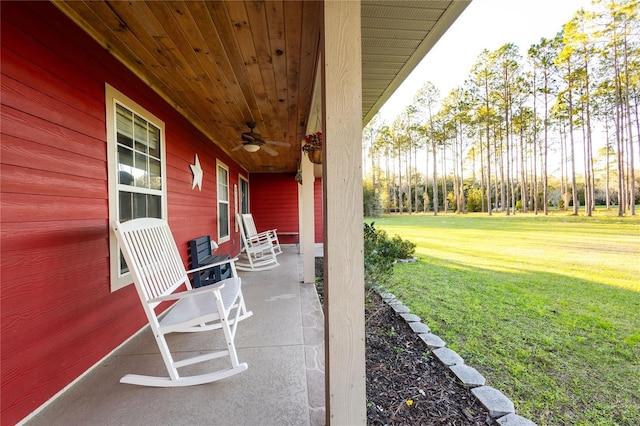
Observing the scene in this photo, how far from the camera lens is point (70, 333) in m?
1.51

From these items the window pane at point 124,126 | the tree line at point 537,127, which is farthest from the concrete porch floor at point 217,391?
the tree line at point 537,127

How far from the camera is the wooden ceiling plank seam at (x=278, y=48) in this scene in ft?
4.92

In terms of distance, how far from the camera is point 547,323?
2562 mm

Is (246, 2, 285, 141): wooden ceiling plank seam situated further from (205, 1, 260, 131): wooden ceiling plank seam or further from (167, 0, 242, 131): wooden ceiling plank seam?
(167, 0, 242, 131): wooden ceiling plank seam

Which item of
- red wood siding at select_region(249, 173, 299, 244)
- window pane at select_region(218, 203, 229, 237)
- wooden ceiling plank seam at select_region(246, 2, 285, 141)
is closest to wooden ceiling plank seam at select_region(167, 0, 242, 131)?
wooden ceiling plank seam at select_region(246, 2, 285, 141)

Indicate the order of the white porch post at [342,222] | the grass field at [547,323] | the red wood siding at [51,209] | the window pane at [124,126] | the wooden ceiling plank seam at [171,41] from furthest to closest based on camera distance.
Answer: the window pane at [124,126], the grass field at [547,323], the wooden ceiling plank seam at [171,41], the red wood siding at [51,209], the white porch post at [342,222]

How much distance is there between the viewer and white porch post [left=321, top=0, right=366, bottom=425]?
3.41ft

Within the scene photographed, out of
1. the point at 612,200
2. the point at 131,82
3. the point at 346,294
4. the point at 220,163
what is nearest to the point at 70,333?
the point at 346,294

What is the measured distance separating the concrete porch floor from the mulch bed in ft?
1.16

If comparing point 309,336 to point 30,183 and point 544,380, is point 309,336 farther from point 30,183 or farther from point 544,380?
point 30,183

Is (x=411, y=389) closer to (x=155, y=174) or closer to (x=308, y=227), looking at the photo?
(x=308, y=227)

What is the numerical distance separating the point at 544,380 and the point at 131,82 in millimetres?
3815

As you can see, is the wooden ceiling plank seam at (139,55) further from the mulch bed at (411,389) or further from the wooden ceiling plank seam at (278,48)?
the mulch bed at (411,389)

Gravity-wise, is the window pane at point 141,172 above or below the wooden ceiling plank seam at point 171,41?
below
